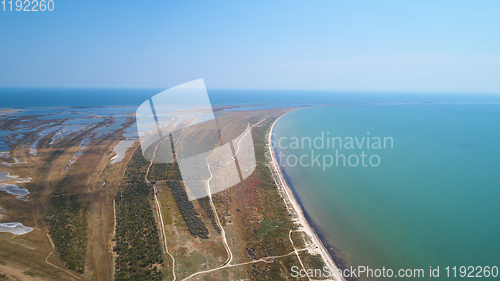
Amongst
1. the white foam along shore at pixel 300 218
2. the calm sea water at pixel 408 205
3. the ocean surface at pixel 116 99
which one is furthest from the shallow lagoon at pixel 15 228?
the ocean surface at pixel 116 99

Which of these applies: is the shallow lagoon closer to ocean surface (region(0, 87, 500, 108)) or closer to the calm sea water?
the calm sea water

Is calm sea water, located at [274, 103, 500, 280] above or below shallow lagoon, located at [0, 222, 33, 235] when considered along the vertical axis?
below

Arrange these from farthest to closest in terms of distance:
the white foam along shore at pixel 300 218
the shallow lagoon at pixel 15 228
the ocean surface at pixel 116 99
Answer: the ocean surface at pixel 116 99, the shallow lagoon at pixel 15 228, the white foam along shore at pixel 300 218

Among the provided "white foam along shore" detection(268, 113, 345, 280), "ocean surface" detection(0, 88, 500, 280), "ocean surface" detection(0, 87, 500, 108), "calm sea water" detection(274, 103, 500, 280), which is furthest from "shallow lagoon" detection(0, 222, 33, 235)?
"ocean surface" detection(0, 87, 500, 108)

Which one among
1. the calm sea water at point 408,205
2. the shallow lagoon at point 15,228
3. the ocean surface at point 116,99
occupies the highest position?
the ocean surface at point 116,99

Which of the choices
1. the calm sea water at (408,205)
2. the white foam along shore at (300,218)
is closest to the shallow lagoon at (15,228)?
the white foam along shore at (300,218)

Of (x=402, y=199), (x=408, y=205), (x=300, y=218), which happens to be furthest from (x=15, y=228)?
(x=402, y=199)

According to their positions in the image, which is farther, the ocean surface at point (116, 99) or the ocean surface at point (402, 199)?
the ocean surface at point (116, 99)

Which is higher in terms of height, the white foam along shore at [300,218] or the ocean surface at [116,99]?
the ocean surface at [116,99]

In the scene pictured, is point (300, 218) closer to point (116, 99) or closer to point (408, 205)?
point (408, 205)

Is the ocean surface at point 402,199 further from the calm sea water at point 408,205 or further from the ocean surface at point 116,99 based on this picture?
the ocean surface at point 116,99

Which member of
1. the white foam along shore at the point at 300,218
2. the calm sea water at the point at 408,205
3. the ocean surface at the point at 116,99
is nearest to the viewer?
the white foam along shore at the point at 300,218

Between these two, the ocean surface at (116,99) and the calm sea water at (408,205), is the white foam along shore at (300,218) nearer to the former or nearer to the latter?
the calm sea water at (408,205)
